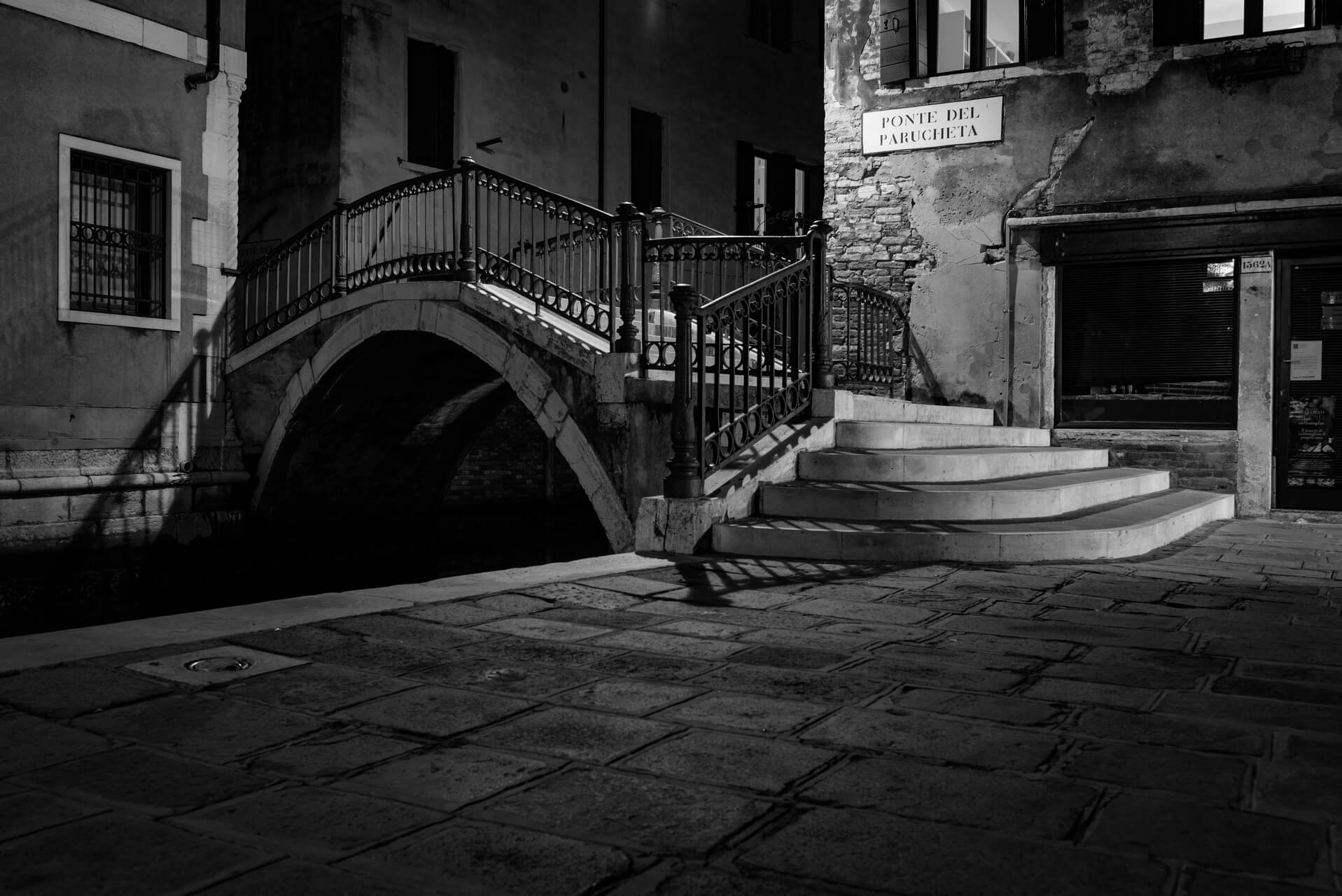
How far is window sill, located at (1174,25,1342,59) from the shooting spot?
33.5 ft

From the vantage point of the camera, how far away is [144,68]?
12.0 m

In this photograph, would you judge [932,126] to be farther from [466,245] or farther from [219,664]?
[219,664]

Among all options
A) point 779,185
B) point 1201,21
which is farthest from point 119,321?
point 779,185

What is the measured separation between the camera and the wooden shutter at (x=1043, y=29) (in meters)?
11.3

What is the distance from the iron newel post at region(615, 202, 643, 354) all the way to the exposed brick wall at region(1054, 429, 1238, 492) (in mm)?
5095

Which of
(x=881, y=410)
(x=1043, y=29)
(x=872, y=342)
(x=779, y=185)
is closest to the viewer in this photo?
(x=881, y=410)

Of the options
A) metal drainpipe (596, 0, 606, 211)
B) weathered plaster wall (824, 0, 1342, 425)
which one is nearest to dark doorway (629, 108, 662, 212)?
metal drainpipe (596, 0, 606, 211)

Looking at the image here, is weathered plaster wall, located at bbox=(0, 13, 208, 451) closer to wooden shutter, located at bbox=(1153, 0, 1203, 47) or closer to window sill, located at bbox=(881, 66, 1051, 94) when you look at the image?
window sill, located at bbox=(881, 66, 1051, 94)

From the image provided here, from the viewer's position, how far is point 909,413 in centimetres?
Answer: 910

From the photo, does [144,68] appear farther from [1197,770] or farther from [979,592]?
[1197,770]

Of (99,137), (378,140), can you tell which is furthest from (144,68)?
(378,140)

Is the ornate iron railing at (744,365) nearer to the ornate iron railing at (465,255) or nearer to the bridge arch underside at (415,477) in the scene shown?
the ornate iron railing at (465,255)

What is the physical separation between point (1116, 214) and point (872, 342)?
268cm

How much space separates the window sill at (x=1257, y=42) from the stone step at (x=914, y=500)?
572 cm
